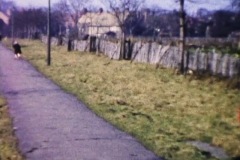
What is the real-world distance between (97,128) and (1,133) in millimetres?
1849

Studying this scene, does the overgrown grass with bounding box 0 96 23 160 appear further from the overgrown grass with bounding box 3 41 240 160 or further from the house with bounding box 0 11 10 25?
the house with bounding box 0 11 10 25

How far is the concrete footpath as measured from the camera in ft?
24.1

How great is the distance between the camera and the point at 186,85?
57.4ft

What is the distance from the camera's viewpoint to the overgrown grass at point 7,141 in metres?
7.23

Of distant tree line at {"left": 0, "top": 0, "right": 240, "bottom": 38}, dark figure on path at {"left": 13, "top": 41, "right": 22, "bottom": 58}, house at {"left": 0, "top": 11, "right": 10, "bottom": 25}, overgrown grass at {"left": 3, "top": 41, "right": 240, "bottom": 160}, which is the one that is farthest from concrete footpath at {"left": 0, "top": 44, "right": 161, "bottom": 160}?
house at {"left": 0, "top": 11, "right": 10, "bottom": 25}

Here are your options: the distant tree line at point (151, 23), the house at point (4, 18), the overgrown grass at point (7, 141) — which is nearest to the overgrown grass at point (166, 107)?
the overgrown grass at point (7, 141)

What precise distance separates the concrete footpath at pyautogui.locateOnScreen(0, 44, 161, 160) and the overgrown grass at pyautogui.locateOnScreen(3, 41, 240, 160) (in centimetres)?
40

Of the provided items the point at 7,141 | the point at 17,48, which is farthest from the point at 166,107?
the point at 17,48

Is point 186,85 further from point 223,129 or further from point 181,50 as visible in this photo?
point 223,129

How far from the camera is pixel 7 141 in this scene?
8203 mm

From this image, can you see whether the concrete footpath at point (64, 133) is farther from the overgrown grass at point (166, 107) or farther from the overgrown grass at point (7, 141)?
the overgrown grass at point (166, 107)

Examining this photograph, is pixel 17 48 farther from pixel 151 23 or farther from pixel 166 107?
pixel 151 23

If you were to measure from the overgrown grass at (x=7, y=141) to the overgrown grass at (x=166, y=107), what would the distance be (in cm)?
221

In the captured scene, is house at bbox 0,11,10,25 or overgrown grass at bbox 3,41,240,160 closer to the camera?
overgrown grass at bbox 3,41,240,160
